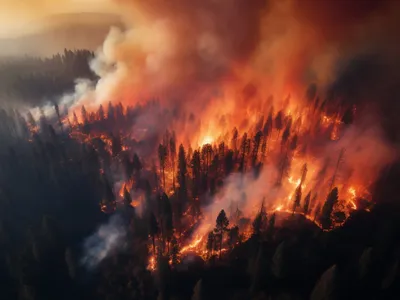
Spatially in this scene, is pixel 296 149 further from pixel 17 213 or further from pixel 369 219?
pixel 17 213

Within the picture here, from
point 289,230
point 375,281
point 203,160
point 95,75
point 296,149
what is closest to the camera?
point 375,281

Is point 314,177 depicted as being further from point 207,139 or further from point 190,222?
point 207,139

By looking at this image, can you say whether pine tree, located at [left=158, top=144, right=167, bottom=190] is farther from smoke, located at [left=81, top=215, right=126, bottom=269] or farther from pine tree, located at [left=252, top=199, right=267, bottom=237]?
pine tree, located at [left=252, top=199, right=267, bottom=237]

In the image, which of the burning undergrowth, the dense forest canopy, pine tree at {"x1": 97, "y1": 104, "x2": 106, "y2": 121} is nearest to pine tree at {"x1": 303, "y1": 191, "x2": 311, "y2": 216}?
the burning undergrowth

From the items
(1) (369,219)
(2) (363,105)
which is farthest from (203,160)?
(2) (363,105)

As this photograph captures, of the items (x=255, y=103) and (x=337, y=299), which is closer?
(x=337, y=299)

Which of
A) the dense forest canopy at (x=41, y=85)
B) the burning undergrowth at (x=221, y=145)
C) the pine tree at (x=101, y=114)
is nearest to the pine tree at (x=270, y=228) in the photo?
the burning undergrowth at (x=221, y=145)

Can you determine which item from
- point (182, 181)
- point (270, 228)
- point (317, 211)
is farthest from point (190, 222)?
point (317, 211)
